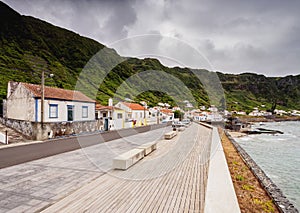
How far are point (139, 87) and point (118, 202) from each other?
78.3 feet

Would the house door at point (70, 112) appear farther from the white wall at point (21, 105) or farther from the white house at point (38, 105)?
the white wall at point (21, 105)

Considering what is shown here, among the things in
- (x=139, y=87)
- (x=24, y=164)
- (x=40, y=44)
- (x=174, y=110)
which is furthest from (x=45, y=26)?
(x=24, y=164)

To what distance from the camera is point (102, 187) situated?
19.2 feet

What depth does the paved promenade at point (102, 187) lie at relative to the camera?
4.66 m

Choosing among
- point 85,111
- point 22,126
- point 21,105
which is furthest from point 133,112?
point 22,126

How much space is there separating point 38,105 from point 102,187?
620 inches

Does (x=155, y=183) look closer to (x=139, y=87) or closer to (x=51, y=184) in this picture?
(x=51, y=184)

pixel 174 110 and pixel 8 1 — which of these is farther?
pixel 8 1

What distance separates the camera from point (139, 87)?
92.7ft

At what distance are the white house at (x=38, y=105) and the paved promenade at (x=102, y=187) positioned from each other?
11.5 metres

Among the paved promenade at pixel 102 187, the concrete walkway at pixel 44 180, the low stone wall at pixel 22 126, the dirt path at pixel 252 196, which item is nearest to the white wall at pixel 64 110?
the low stone wall at pixel 22 126

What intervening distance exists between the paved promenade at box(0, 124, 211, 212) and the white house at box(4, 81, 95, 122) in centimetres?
1148

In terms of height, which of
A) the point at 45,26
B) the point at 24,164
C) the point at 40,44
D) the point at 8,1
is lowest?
the point at 24,164

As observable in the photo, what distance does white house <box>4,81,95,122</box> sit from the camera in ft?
62.7
